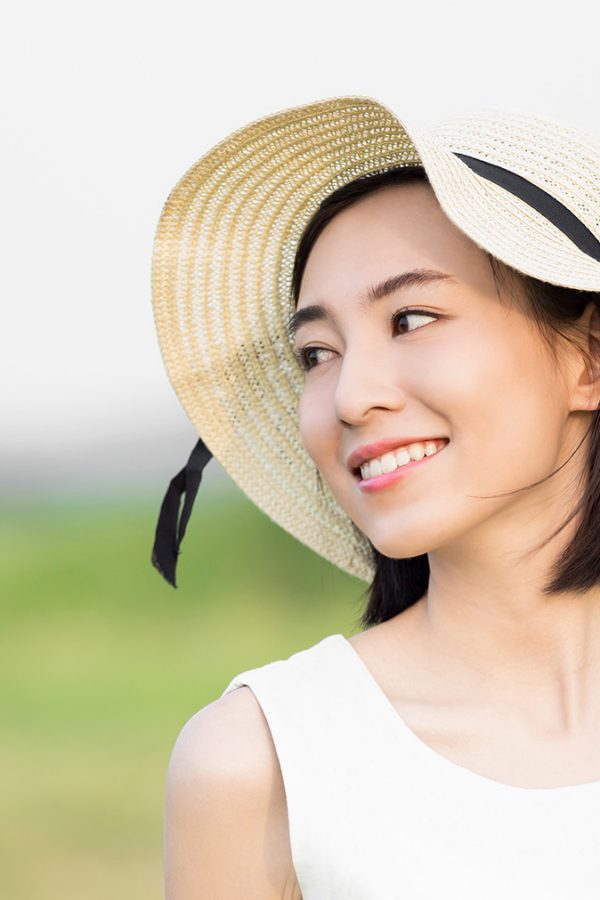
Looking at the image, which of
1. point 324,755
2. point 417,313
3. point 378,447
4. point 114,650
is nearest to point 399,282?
point 417,313

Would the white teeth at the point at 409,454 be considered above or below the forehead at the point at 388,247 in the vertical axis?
below

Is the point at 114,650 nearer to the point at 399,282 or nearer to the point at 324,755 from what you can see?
the point at 324,755

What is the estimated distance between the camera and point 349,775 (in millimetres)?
1460

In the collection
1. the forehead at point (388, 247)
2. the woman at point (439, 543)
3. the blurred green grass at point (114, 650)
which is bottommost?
the blurred green grass at point (114, 650)

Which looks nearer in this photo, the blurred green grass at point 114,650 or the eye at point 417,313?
the eye at point 417,313

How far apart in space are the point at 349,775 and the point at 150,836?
7.29 ft

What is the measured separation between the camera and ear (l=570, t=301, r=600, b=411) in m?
1.56

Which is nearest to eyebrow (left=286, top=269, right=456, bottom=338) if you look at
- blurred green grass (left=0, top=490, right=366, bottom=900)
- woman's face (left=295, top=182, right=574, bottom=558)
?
woman's face (left=295, top=182, right=574, bottom=558)

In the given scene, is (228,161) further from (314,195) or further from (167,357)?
(167,357)

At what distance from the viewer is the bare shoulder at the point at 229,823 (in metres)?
1.45

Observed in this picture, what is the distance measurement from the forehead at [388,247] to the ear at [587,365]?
156 millimetres

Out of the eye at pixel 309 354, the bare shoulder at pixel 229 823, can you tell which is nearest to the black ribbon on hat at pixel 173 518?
the eye at pixel 309 354

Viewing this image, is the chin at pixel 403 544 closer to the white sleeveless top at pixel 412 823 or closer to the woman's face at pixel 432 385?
the woman's face at pixel 432 385

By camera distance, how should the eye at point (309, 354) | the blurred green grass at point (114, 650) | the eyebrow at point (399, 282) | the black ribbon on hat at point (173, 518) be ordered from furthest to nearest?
the blurred green grass at point (114, 650) < the black ribbon on hat at point (173, 518) < the eye at point (309, 354) < the eyebrow at point (399, 282)
